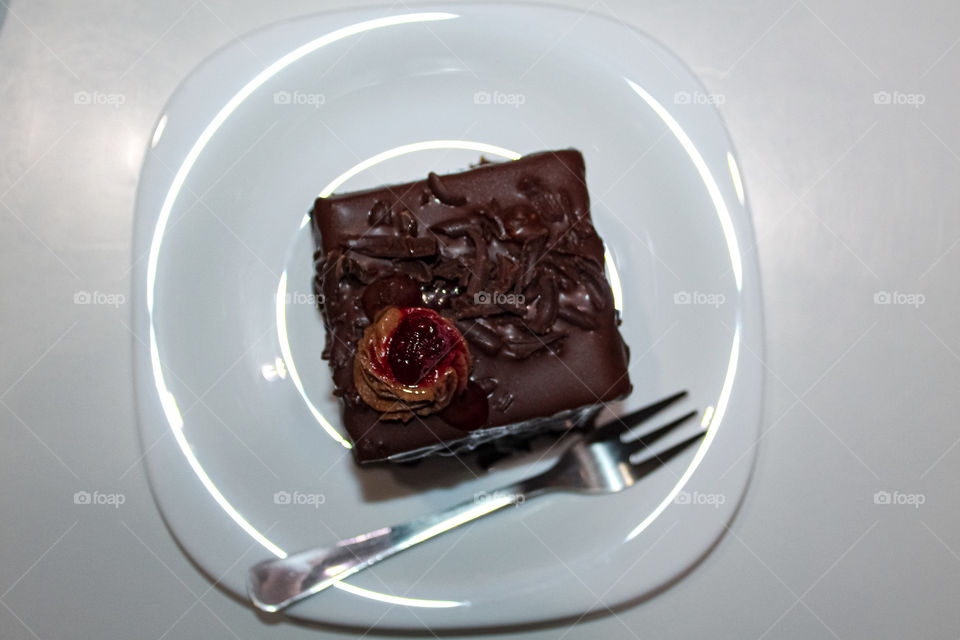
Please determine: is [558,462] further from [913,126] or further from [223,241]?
[913,126]

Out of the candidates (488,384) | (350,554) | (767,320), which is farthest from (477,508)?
(767,320)

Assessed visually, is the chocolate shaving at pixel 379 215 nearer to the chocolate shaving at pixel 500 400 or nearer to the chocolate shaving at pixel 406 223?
the chocolate shaving at pixel 406 223

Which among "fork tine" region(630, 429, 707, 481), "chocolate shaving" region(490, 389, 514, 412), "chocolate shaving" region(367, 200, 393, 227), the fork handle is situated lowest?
the fork handle

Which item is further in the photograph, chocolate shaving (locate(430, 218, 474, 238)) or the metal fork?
the metal fork

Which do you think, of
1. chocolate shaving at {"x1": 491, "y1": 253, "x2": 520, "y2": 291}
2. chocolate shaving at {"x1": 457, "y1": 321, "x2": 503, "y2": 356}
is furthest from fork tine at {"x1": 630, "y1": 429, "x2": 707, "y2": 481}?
chocolate shaving at {"x1": 491, "y1": 253, "x2": 520, "y2": 291}

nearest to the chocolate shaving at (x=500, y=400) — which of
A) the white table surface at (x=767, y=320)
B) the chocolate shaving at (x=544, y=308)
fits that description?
the chocolate shaving at (x=544, y=308)

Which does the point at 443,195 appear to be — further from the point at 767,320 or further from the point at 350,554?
the point at 767,320

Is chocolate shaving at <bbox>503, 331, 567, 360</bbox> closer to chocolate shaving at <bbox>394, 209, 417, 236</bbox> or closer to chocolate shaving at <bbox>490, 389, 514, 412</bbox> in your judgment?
chocolate shaving at <bbox>490, 389, 514, 412</bbox>

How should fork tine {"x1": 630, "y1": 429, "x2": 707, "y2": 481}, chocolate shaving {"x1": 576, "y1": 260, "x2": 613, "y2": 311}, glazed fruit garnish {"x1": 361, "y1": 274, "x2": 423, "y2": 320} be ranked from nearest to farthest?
glazed fruit garnish {"x1": 361, "y1": 274, "x2": 423, "y2": 320}
chocolate shaving {"x1": 576, "y1": 260, "x2": 613, "y2": 311}
fork tine {"x1": 630, "y1": 429, "x2": 707, "y2": 481}
